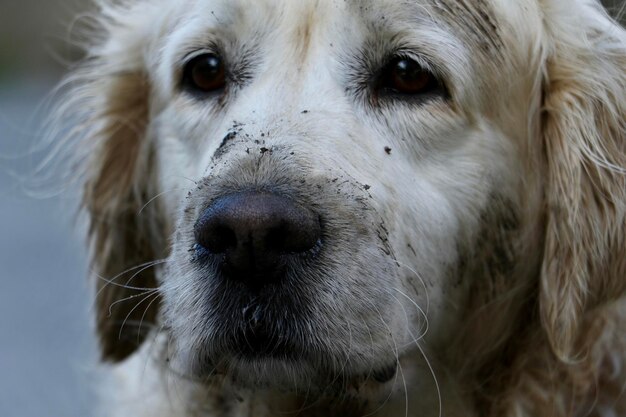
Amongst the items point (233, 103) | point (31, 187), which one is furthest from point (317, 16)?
point (31, 187)

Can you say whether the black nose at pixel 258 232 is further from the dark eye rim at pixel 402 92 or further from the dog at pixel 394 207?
the dark eye rim at pixel 402 92

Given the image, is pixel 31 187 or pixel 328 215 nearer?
pixel 328 215

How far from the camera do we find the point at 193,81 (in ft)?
12.2

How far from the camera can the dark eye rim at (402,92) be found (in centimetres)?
337

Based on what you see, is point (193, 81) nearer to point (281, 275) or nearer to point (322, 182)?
point (322, 182)

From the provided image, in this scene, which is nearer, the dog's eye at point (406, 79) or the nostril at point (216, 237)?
the nostril at point (216, 237)

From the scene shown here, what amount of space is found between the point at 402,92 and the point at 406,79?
45 millimetres

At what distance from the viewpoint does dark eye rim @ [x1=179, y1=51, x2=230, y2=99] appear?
3598mm

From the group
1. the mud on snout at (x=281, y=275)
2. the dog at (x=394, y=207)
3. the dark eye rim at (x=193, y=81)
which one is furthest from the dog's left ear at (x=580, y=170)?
the dark eye rim at (x=193, y=81)

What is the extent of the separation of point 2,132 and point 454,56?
4305mm

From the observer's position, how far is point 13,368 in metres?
6.54

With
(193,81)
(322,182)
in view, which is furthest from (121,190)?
(322,182)

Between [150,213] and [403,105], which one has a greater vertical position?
[403,105]

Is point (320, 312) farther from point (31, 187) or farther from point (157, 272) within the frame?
point (31, 187)
